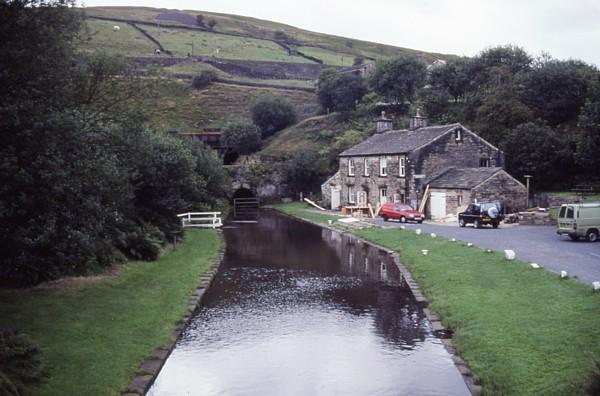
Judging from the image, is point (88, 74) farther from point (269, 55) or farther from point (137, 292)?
point (269, 55)

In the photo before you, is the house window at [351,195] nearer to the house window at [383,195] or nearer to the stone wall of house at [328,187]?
the stone wall of house at [328,187]

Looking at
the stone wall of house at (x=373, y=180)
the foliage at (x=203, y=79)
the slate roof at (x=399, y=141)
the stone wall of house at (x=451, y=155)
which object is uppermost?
the foliage at (x=203, y=79)

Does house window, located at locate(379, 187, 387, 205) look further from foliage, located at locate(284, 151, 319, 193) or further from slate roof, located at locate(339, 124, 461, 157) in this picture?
foliage, located at locate(284, 151, 319, 193)

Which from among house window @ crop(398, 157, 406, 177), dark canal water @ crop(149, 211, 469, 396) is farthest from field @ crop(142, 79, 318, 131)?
dark canal water @ crop(149, 211, 469, 396)

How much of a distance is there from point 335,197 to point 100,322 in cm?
4487

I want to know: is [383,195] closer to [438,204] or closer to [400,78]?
[438,204]

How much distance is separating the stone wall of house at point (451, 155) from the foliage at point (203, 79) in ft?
226

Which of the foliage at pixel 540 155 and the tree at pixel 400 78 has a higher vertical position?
the tree at pixel 400 78

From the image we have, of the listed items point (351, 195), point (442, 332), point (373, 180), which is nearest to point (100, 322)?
point (442, 332)

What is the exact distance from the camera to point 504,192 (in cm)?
4278

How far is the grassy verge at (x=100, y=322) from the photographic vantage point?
40.7 feet

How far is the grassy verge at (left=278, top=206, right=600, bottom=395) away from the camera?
39.5 ft

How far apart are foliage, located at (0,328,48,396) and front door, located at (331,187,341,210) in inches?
1962

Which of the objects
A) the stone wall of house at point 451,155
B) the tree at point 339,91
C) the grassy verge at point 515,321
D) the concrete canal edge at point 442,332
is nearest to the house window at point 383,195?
the stone wall of house at point 451,155
